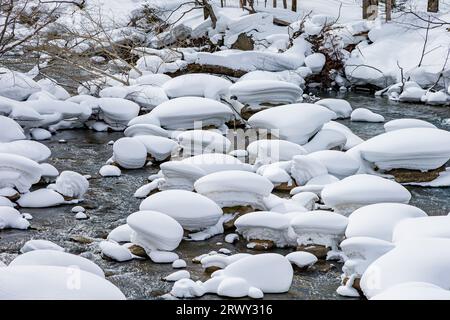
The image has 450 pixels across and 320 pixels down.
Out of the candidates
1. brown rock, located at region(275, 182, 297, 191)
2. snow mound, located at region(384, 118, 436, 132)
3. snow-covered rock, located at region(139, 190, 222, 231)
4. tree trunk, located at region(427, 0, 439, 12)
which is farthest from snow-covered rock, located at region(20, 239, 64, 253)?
tree trunk, located at region(427, 0, 439, 12)

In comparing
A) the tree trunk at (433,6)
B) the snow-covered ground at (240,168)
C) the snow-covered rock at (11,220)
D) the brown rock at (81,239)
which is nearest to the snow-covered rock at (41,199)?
the snow-covered ground at (240,168)

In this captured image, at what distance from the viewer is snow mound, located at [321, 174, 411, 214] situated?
16.7ft

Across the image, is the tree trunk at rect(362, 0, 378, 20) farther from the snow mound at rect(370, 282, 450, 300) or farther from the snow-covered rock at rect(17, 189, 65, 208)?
the snow mound at rect(370, 282, 450, 300)

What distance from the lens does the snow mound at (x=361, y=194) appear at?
509 centimetres

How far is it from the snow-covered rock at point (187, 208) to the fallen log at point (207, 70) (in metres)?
5.85

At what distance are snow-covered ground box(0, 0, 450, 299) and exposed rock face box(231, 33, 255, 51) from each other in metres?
1.05

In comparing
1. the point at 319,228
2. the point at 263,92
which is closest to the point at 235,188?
the point at 319,228

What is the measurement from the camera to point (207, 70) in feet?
35.0

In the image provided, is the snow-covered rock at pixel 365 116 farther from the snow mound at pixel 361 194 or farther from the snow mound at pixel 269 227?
the snow mound at pixel 269 227

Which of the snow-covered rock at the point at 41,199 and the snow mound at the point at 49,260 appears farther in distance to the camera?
the snow-covered rock at the point at 41,199

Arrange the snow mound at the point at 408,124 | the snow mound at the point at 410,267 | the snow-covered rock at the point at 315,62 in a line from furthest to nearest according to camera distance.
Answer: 1. the snow-covered rock at the point at 315,62
2. the snow mound at the point at 408,124
3. the snow mound at the point at 410,267

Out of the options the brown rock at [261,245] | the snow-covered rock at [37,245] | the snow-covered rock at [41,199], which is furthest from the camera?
the snow-covered rock at [41,199]

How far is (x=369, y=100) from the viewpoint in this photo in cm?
1072
